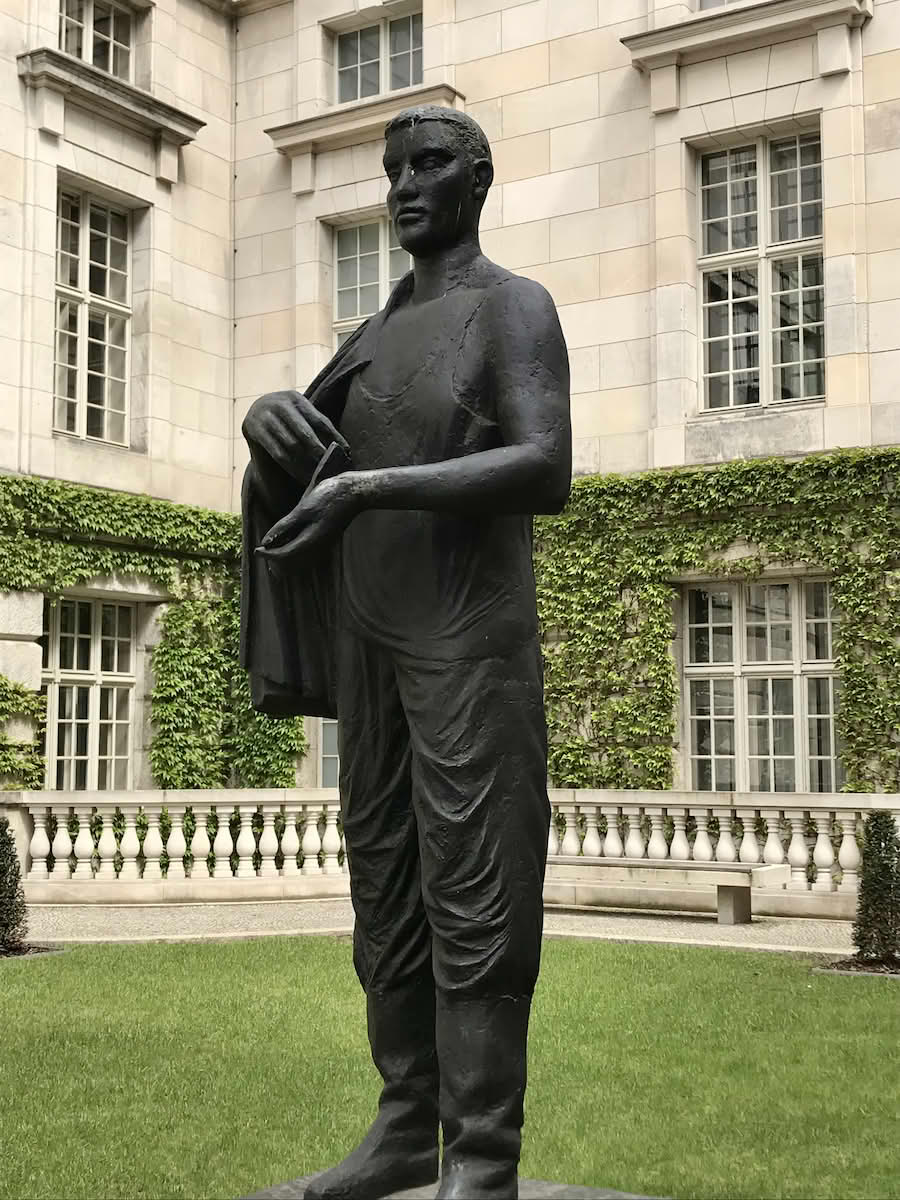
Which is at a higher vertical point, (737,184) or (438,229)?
(737,184)

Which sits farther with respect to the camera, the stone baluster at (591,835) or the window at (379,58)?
the window at (379,58)

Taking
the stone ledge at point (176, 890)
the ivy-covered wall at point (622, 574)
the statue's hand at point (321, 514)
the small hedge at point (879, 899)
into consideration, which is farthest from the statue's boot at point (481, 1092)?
the ivy-covered wall at point (622, 574)

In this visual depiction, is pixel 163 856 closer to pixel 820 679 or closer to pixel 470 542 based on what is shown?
pixel 820 679

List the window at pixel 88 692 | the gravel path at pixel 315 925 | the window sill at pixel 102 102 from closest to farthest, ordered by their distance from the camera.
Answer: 1. the gravel path at pixel 315 925
2. the window sill at pixel 102 102
3. the window at pixel 88 692

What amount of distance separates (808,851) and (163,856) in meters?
6.41

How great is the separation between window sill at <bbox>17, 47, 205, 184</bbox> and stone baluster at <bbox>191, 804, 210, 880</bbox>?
28.4ft

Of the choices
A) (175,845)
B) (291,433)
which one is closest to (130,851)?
(175,845)

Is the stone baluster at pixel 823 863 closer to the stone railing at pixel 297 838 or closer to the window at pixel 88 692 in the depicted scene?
the stone railing at pixel 297 838

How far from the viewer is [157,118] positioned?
1869cm

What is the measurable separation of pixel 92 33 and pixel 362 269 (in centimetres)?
460

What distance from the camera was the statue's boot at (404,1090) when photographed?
138 inches

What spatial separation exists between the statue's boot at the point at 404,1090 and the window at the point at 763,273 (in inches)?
543

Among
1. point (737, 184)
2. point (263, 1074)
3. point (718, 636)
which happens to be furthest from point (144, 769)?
point (263, 1074)

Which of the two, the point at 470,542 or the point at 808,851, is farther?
the point at 808,851
